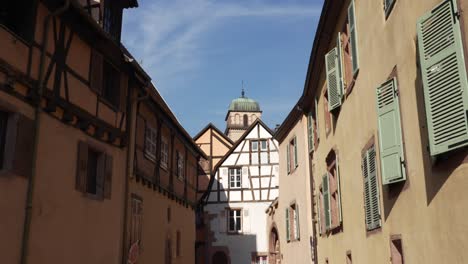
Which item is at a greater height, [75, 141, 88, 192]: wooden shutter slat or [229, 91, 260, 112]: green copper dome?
[229, 91, 260, 112]: green copper dome

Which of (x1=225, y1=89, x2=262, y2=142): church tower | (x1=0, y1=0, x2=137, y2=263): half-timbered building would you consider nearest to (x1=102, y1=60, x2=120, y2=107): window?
(x1=0, y1=0, x2=137, y2=263): half-timbered building

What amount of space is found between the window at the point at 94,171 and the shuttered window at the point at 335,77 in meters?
5.44

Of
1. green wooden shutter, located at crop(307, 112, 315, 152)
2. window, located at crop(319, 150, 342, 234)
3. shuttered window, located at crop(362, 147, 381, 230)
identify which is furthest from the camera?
green wooden shutter, located at crop(307, 112, 315, 152)

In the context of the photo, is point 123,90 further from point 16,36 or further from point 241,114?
point 241,114

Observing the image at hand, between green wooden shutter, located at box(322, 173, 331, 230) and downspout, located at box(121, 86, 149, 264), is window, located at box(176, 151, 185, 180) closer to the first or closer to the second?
downspout, located at box(121, 86, 149, 264)

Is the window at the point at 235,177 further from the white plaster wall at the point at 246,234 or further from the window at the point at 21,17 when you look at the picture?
the window at the point at 21,17

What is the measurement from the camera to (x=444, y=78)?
524cm

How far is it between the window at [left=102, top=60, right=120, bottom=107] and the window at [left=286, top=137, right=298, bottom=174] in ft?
27.3

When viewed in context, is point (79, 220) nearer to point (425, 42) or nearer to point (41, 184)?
point (41, 184)

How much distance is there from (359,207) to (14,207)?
6.07 meters

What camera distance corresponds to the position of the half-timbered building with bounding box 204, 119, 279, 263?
31.2 metres

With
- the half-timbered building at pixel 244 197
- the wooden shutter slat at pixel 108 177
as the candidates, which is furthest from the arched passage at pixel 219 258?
the wooden shutter slat at pixel 108 177

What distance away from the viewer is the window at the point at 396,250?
7.30 m

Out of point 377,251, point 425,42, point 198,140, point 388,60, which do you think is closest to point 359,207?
point 377,251
